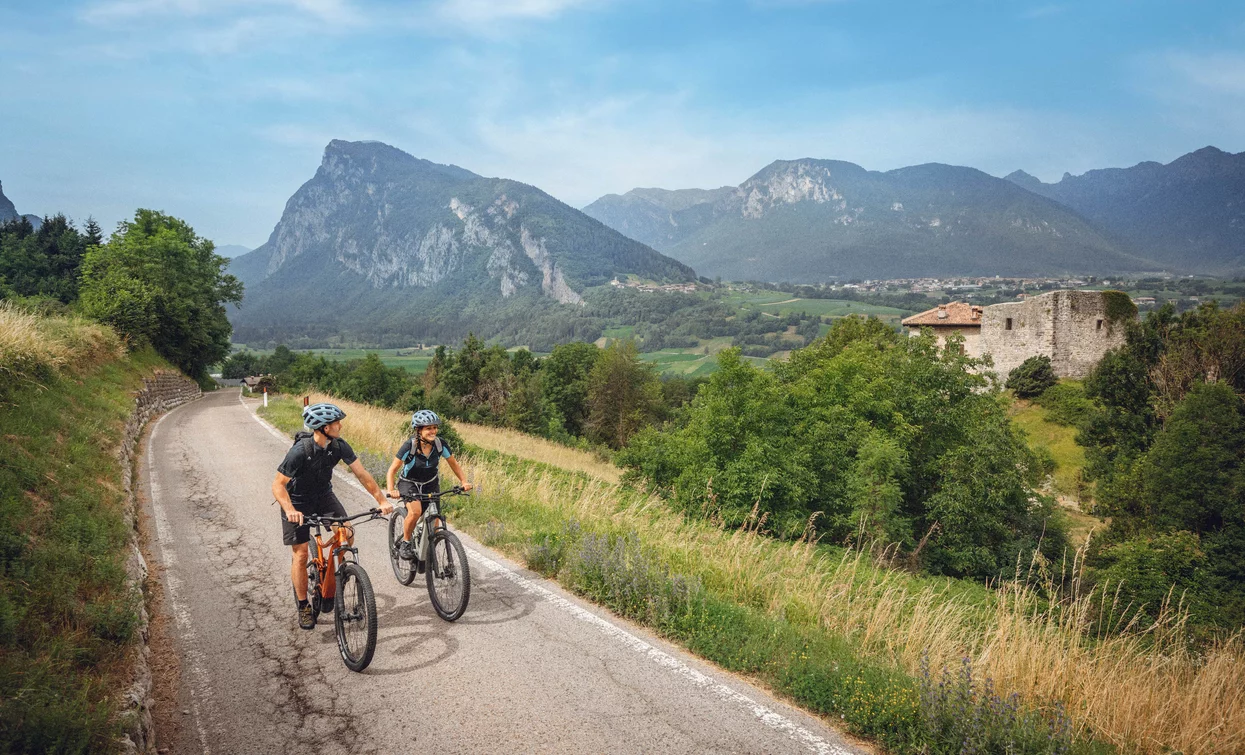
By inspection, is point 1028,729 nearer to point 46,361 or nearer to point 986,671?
point 986,671

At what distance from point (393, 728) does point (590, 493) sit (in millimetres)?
6328

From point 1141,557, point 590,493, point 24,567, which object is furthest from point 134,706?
point 1141,557

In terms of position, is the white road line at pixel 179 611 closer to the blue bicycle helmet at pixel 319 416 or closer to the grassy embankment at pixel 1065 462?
the blue bicycle helmet at pixel 319 416

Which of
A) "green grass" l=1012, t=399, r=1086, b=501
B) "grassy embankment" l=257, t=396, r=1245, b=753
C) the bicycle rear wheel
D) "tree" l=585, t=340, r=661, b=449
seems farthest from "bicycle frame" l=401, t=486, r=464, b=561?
"tree" l=585, t=340, r=661, b=449

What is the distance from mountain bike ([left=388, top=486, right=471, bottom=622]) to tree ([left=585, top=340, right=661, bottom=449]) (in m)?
54.1

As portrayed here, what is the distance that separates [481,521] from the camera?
351 inches

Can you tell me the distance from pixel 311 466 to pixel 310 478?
13 centimetres

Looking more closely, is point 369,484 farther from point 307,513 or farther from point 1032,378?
point 1032,378

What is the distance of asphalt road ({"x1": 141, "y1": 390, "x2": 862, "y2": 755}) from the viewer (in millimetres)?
4082

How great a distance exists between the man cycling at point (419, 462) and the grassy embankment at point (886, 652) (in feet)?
5.03

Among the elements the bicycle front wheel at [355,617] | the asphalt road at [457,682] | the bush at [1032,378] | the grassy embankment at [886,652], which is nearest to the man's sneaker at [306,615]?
the asphalt road at [457,682]

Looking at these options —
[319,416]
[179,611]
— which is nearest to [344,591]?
[319,416]

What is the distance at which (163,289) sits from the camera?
36500 mm

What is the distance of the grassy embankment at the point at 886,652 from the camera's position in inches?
153
